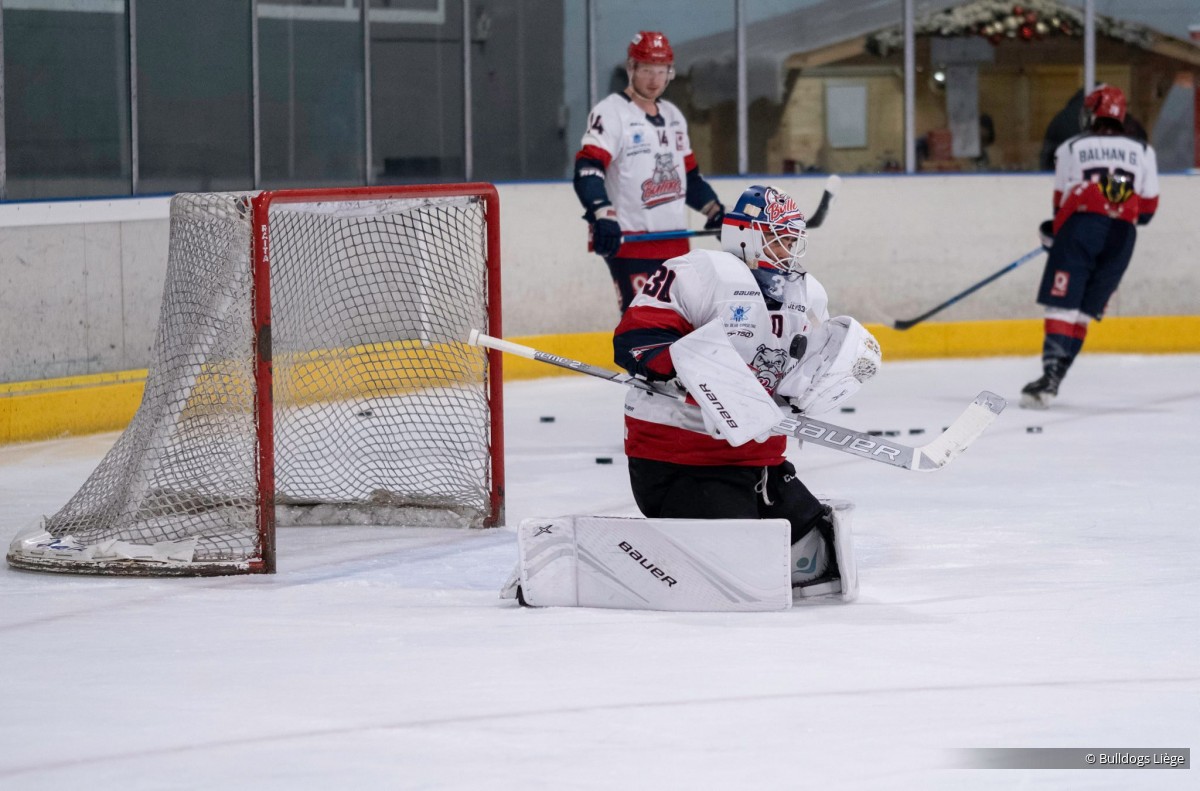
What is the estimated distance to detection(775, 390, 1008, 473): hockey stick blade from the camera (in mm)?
3844

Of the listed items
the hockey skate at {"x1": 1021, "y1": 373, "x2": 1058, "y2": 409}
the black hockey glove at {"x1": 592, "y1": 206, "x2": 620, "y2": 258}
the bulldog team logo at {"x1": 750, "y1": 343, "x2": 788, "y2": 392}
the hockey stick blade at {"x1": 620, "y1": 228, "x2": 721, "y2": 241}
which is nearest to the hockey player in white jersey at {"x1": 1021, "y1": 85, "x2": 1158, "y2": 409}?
the hockey skate at {"x1": 1021, "y1": 373, "x2": 1058, "y2": 409}

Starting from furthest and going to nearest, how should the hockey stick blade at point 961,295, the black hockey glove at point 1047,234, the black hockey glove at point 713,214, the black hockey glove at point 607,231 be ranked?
the hockey stick blade at point 961,295 < the black hockey glove at point 1047,234 < the black hockey glove at point 713,214 < the black hockey glove at point 607,231

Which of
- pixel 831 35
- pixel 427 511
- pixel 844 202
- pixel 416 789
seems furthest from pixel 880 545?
pixel 831 35

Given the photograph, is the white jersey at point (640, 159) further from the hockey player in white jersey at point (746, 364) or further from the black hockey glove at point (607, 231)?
the hockey player in white jersey at point (746, 364)

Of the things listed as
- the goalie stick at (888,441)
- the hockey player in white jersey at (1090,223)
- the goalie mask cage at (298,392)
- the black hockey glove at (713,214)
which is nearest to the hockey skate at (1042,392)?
the hockey player in white jersey at (1090,223)

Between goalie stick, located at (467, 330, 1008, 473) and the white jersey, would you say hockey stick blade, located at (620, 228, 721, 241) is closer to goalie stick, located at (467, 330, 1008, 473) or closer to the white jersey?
the white jersey

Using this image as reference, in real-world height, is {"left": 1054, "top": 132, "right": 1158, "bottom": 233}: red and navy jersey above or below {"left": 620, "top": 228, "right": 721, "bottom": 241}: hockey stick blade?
above

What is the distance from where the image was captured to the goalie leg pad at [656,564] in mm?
3641

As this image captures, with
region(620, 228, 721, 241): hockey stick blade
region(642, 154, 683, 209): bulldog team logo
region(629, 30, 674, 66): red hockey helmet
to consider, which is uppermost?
region(629, 30, 674, 66): red hockey helmet

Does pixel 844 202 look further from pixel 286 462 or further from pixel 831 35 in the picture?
pixel 286 462

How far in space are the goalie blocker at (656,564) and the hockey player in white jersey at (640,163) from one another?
2469mm

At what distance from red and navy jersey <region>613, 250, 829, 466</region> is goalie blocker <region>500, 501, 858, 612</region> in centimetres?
28

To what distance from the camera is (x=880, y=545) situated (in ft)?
14.8

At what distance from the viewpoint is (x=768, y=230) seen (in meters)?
3.87
